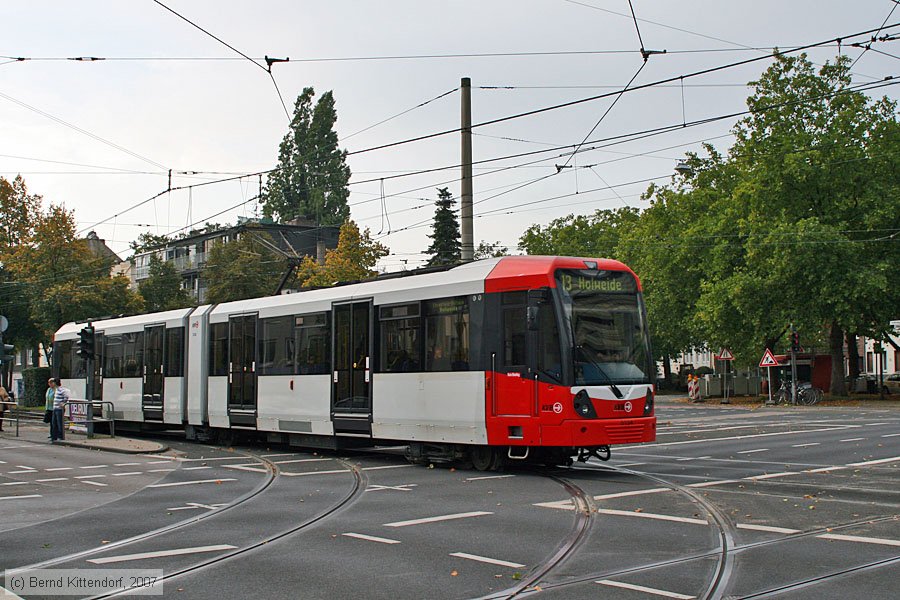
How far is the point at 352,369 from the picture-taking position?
62.0ft

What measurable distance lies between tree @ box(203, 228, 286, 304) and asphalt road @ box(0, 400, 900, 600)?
4346 centimetres

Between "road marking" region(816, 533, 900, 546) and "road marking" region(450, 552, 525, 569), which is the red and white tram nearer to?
"road marking" region(816, 533, 900, 546)

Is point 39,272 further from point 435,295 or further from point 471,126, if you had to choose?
point 435,295

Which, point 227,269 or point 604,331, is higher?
point 227,269

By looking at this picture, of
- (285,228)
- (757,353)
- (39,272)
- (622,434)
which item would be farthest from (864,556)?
(285,228)

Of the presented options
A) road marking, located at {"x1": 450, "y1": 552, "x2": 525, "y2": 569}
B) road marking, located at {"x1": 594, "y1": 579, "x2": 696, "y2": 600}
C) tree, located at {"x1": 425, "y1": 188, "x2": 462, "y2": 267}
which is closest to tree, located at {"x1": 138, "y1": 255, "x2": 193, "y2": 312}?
tree, located at {"x1": 425, "y1": 188, "x2": 462, "y2": 267}

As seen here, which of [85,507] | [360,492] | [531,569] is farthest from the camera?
[360,492]

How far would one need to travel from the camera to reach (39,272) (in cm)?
5038

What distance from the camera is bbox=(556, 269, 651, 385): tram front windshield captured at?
1513 centimetres

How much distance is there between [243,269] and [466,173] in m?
42.8

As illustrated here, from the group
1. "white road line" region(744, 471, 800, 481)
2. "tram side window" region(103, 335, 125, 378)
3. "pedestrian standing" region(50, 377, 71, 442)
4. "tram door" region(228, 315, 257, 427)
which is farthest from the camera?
"tram side window" region(103, 335, 125, 378)

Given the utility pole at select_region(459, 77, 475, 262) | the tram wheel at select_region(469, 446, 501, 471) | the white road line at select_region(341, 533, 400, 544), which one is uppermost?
the utility pole at select_region(459, 77, 475, 262)

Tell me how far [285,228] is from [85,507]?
6887 centimetres

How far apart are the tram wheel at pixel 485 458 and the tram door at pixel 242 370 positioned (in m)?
7.09
